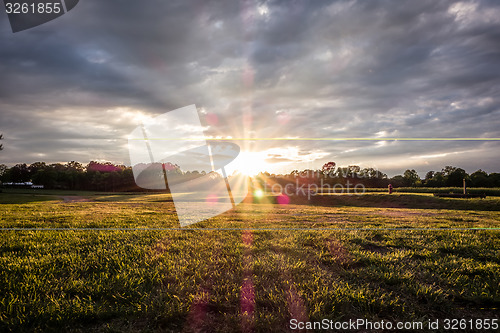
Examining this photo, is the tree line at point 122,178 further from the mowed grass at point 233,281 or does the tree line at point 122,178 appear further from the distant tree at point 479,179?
the mowed grass at point 233,281

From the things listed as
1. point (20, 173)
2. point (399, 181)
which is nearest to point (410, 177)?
point (399, 181)

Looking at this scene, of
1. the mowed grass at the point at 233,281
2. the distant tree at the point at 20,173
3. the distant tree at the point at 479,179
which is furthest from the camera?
the distant tree at the point at 20,173

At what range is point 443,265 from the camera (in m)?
4.52

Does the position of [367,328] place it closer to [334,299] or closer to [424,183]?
[334,299]

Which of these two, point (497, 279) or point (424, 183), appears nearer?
point (497, 279)

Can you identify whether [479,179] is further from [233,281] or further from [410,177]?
[233,281]

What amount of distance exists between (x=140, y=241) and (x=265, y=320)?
4.45 meters

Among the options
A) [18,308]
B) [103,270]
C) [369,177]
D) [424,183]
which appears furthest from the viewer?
[369,177]

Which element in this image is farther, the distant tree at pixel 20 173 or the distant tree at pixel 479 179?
the distant tree at pixel 20 173

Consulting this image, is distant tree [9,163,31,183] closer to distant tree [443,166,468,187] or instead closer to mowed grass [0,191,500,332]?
mowed grass [0,191,500,332]

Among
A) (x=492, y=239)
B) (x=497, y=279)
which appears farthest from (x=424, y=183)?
(x=497, y=279)

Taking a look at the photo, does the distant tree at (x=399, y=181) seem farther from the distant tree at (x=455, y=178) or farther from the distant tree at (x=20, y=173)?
the distant tree at (x=20, y=173)

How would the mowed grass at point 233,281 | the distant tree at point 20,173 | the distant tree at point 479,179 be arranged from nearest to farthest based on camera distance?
the mowed grass at point 233,281
the distant tree at point 479,179
the distant tree at point 20,173

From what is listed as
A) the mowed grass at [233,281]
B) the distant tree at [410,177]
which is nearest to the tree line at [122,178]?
the distant tree at [410,177]
